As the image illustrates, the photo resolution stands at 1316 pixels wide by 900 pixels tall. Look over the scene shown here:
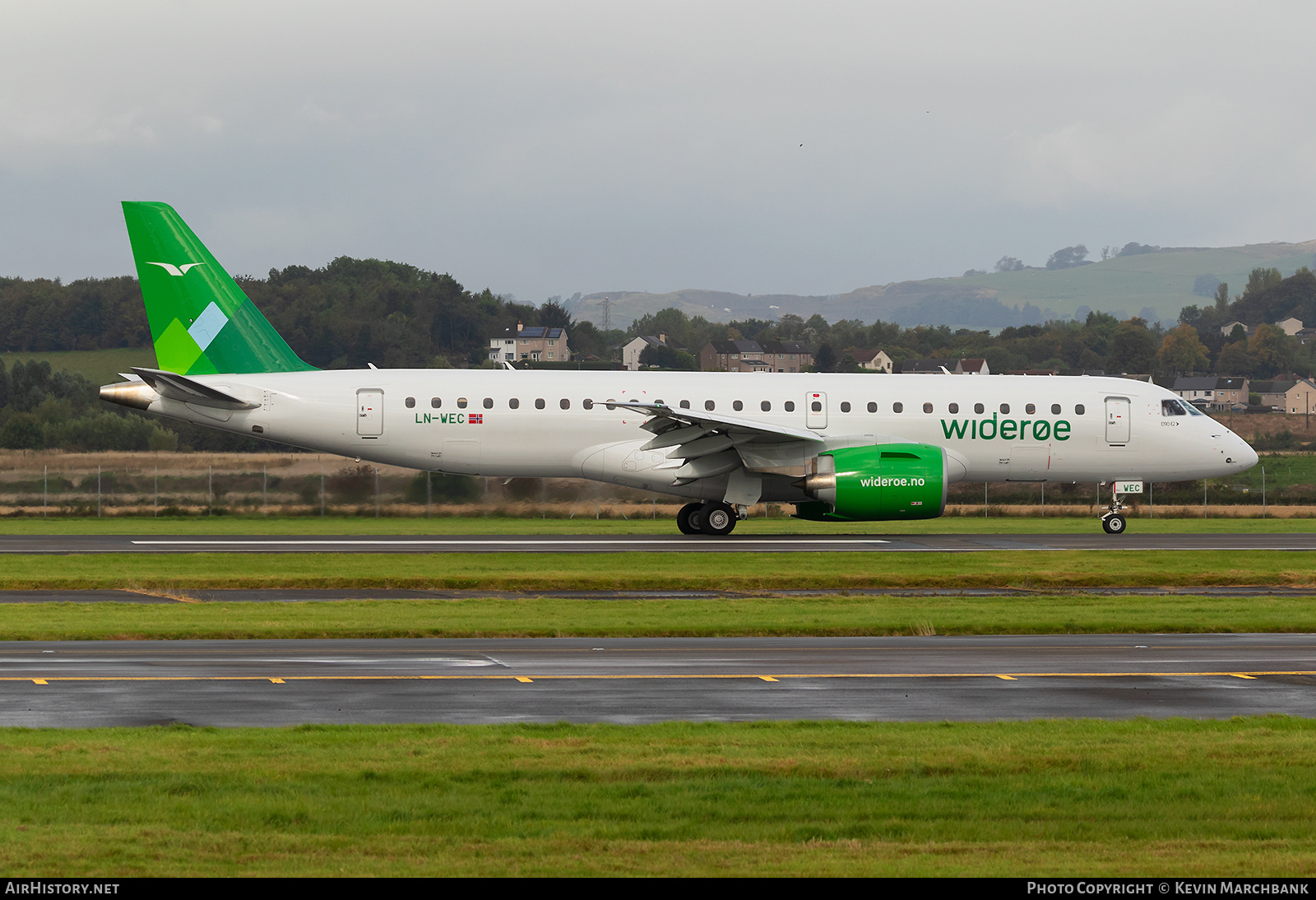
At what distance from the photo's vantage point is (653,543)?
31953 millimetres

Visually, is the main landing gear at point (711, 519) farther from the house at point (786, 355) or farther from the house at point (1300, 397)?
the house at point (1300, 397)

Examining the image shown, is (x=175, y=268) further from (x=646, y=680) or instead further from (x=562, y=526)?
(x=646, y=680)

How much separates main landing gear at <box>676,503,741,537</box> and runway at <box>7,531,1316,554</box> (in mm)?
322

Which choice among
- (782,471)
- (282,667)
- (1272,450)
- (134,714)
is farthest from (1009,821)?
(1272,450)

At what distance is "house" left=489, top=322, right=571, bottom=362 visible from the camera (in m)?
109

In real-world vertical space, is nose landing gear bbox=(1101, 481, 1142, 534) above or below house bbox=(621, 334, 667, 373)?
below

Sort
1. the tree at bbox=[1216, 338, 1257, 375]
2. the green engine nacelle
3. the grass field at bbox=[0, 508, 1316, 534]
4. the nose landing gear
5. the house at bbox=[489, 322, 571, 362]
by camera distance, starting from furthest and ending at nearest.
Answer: the tree at bbox=[1216, 338, 1257, 375] → the house at bbox=[489, 322, 571, 362] → the grass field at bbox=[0, 508, 1316, 534] → the nose landing gear → the green engine nacelle

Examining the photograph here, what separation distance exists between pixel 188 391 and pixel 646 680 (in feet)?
70.2

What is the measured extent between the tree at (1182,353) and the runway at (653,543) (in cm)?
11311


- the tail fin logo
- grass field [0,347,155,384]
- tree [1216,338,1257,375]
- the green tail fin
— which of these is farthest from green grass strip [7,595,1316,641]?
tree [1216,338,1257,375]

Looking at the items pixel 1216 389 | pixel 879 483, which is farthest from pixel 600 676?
pixel 1216 389

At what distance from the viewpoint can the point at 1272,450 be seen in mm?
73312

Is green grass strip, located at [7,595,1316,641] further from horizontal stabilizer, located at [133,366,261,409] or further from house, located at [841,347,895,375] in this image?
house, located at [841,347,895,375]

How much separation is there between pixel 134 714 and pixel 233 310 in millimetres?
23943
